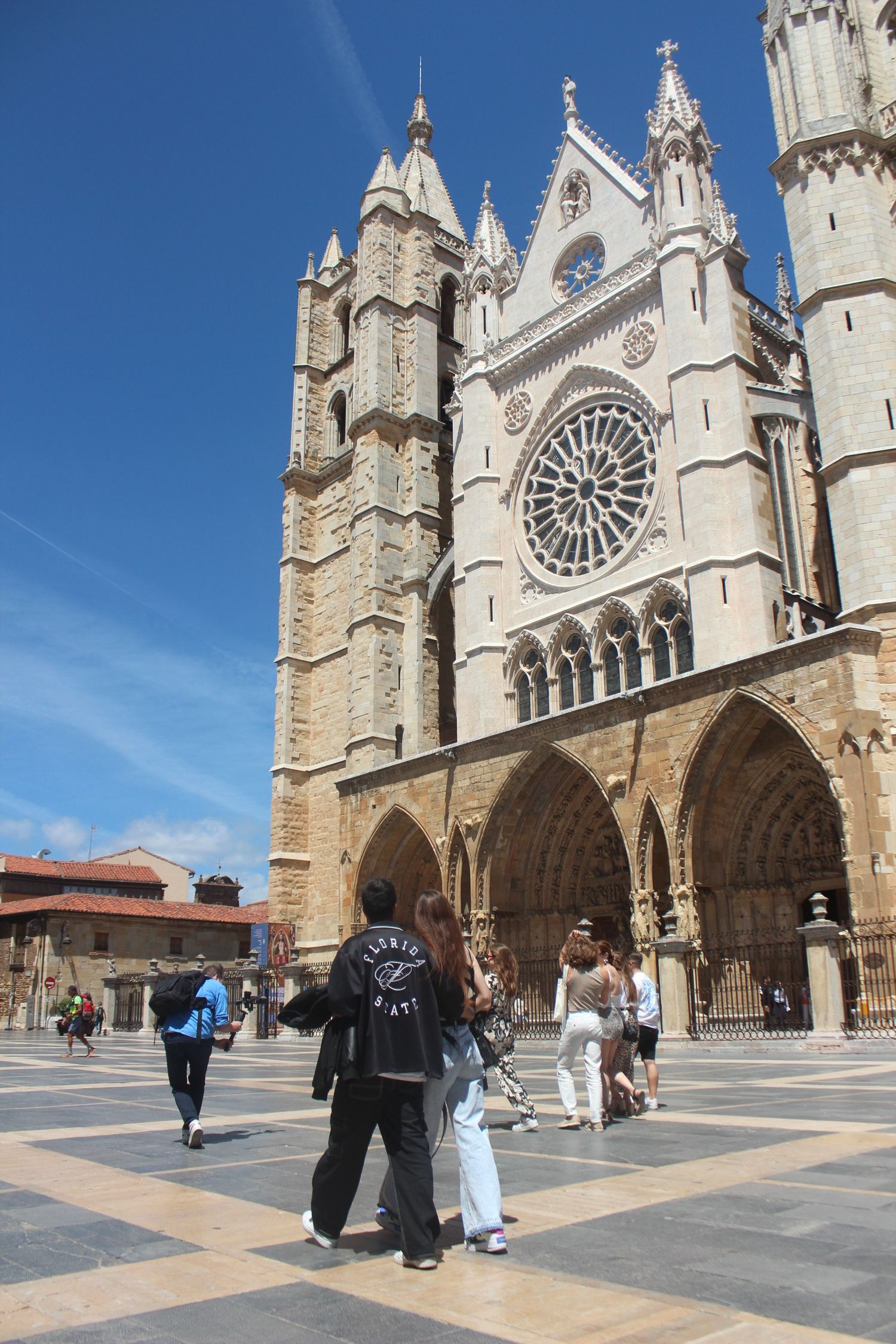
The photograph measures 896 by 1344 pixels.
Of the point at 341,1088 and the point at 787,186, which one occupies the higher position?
the point at 787,186

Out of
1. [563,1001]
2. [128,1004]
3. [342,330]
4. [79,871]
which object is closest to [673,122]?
[342,330]

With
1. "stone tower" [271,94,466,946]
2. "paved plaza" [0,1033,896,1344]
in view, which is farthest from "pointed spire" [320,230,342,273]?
"paved plaza" [0,1033,896,1344]

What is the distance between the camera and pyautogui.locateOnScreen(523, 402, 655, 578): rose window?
73.9 feet

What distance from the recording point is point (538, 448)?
2509cm

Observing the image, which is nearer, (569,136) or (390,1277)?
(390,1277)

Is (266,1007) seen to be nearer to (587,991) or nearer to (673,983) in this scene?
(673,983)

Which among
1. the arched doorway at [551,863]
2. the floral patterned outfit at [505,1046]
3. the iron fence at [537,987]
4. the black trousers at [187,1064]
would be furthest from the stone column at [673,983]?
the black trousers at [187,1064]

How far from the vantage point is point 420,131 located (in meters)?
39.3

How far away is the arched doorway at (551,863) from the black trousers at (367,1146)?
54.6 feet

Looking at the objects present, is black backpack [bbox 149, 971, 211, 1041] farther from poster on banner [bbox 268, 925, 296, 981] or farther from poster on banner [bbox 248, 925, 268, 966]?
poster on banner [bbox 248, 925, 268, 966]

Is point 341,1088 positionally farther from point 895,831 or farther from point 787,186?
point 787,186

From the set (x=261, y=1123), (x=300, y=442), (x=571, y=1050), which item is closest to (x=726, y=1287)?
(x=571, y=1050)

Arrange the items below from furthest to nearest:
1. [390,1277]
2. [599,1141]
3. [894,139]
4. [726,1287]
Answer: [894,139] → [599,1141] → [390,1277] → [726,1287]

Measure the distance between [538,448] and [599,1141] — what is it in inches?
828
